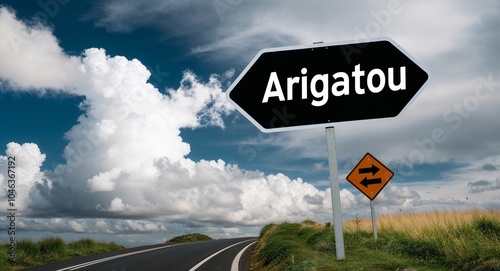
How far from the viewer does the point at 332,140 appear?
5.63m

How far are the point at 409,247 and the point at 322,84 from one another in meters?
8.23

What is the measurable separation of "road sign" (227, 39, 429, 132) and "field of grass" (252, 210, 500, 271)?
245 centimetres

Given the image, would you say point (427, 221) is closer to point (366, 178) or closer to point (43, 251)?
point (366, 178)

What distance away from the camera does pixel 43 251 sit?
17.4m

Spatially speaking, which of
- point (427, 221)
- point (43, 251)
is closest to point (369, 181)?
point (427, 221)

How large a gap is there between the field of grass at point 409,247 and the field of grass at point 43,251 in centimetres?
800

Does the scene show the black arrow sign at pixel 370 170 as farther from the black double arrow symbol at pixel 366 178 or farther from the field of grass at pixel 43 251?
the field of grass at pixel 43 251

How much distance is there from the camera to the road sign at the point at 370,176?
40.2ft

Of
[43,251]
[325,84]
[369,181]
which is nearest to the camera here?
[325,84]

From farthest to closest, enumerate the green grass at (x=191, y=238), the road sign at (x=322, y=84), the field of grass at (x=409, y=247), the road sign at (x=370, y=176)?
the green grass at (x=191, y=238) → the road sign at (x=370, y=176) → the field of grass at (x=409, y=247) → the road sign at (x=322, y=84)

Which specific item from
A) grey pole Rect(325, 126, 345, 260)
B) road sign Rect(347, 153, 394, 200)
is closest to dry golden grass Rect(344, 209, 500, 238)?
road sign Rect(347, 153, 394, 200)

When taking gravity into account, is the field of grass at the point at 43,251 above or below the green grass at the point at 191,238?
above

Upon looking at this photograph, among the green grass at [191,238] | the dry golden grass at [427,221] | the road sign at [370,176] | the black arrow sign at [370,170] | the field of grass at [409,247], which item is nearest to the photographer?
the field of grass at [409,247]

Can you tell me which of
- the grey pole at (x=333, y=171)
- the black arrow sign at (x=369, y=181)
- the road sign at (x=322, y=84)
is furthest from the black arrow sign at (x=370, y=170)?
the road sign at (x=322, y=84)
